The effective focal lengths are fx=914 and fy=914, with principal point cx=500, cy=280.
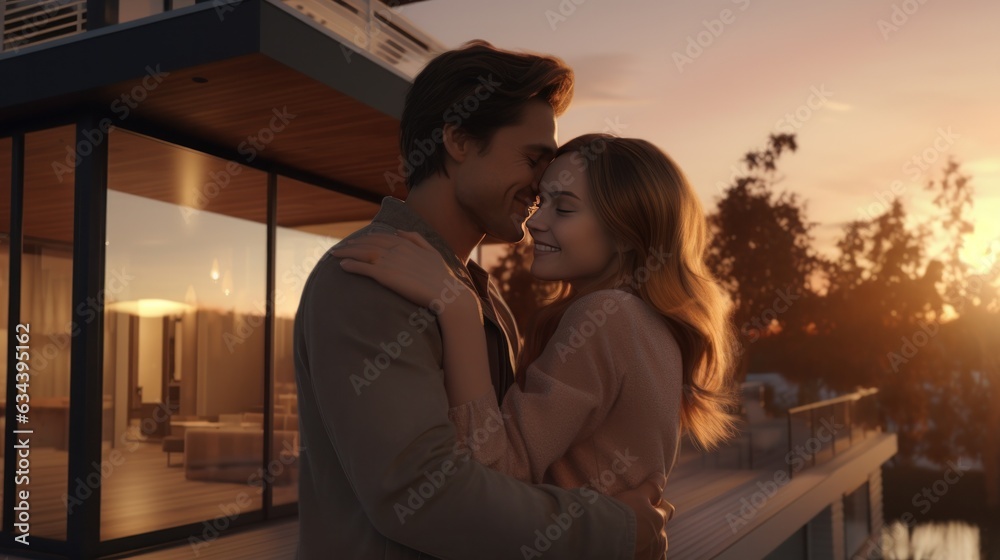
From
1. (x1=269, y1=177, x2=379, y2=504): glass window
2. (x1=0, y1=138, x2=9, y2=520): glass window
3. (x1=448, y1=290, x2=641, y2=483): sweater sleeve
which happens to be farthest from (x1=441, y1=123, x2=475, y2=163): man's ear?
(x1=269, y1=177, x2=379, y2=504): glass window

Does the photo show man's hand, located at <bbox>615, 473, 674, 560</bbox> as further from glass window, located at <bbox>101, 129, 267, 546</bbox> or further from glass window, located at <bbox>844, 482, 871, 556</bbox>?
glass window, located at <bbox>844, 482, 871, 556</bbox>

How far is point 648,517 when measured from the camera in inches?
56.9

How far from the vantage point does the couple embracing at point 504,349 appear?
123 centimetres

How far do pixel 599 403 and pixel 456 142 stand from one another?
558 millimetres

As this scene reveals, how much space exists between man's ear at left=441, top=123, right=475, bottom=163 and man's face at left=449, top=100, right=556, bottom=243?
13mm

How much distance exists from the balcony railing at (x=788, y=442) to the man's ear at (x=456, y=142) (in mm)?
10454

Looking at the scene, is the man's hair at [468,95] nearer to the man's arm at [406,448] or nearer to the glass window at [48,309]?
the man's arm at [406,448]

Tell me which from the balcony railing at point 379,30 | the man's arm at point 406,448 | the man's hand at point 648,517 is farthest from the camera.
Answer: the balcony railing at point 379,30

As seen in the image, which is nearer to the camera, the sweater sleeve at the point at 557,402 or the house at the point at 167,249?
the sweater sleeve at the point at 557,402

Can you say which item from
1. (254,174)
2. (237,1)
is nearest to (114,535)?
(254,174)

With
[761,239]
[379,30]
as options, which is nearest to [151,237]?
[379,30]

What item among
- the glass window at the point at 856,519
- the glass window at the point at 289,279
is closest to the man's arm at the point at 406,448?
the glass window at the point at 289,279

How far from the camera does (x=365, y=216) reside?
9.02m

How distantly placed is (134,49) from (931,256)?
35.8 metres
